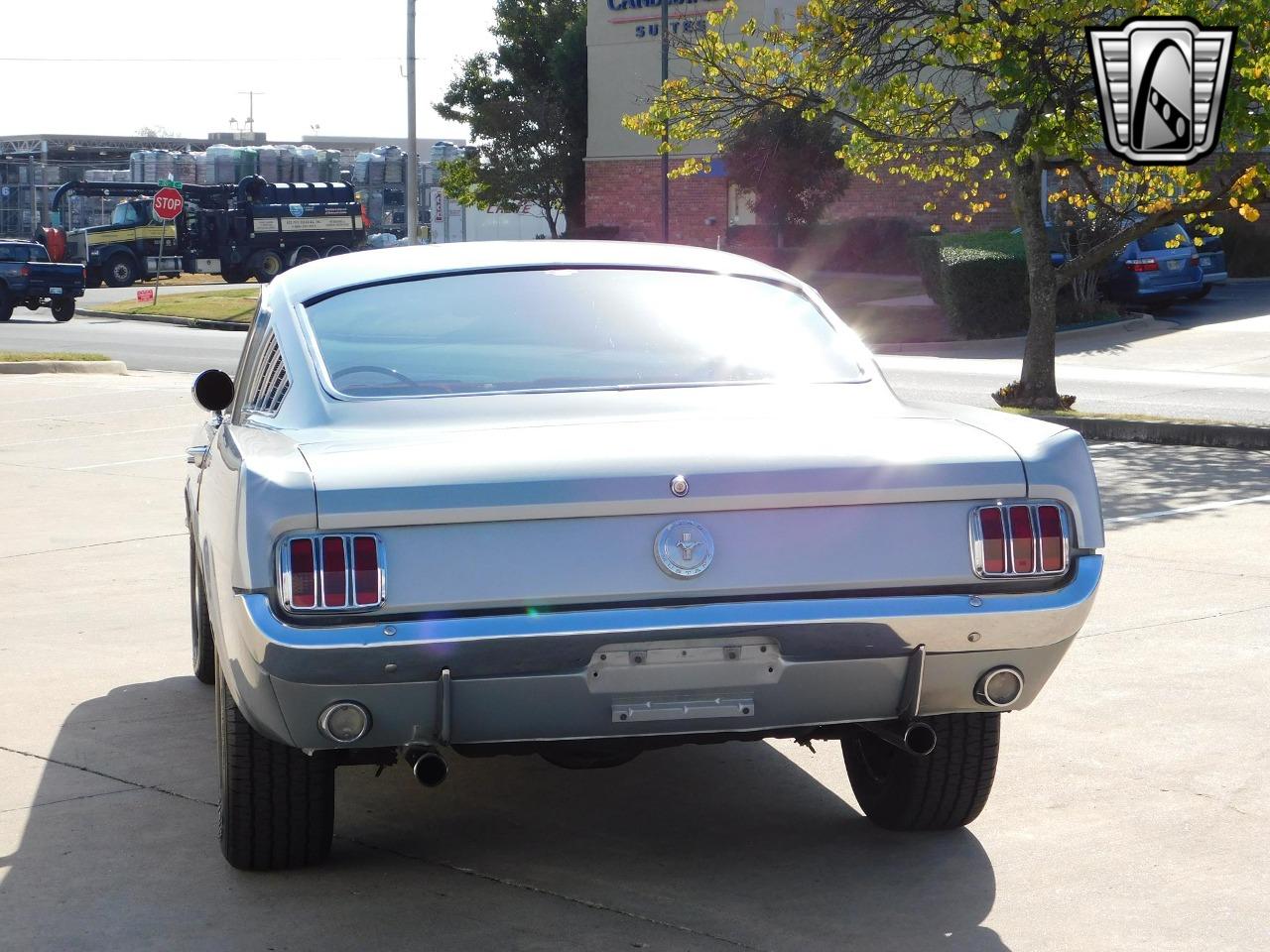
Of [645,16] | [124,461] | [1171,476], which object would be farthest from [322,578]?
[645,16]

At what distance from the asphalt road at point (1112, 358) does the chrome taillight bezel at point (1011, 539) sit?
45.4 ft

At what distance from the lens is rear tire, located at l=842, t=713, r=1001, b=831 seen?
15.0ft

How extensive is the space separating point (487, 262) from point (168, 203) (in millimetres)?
45420

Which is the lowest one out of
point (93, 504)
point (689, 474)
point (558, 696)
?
point (93, 504)

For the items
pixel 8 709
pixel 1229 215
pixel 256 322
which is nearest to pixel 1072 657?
pixel 256 322

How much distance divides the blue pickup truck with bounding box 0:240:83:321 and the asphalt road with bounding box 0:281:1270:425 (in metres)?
2.26

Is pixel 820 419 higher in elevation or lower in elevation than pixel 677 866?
higher

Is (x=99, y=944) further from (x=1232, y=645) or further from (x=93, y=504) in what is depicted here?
(x=93, y=504)

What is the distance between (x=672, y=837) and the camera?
188 inches

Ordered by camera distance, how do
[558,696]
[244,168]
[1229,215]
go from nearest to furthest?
[558,696] < [1229,215] < [244,168]

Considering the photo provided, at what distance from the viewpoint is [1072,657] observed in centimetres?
687

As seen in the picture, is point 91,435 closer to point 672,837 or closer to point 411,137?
point 672,837

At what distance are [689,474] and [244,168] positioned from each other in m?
87.2

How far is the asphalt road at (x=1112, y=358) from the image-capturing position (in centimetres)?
1953
